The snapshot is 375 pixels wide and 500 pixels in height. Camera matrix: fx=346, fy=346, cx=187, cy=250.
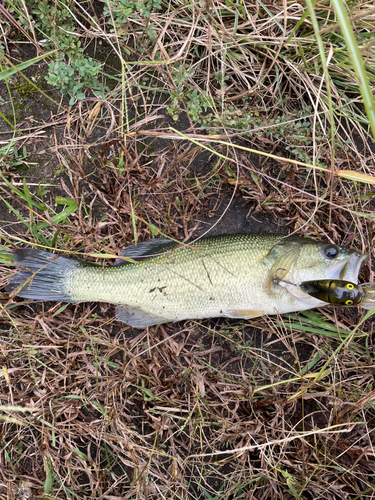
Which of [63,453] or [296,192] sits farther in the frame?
[296,192]

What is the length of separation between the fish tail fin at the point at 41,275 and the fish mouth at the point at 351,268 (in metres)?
→ 2.41

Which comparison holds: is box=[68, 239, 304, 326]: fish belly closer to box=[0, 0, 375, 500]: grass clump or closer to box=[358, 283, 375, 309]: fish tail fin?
box=[0, 0, 375, 500]: grass clump

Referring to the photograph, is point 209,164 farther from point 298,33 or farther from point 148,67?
point 298,33

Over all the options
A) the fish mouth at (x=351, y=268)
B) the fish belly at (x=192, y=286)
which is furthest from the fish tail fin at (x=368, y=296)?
the fish belly at (x=192, y=286)

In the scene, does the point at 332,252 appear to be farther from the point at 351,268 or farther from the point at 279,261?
the point at 279,261

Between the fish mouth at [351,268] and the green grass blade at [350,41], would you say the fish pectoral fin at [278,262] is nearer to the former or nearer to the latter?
the fish mouth at [351,268]

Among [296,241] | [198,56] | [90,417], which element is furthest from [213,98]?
[90,417]

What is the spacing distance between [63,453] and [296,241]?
116 inches

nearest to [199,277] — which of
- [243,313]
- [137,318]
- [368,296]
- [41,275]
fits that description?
[243,313]

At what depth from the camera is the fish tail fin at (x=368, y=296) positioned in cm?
328

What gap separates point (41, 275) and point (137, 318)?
0.99 metres

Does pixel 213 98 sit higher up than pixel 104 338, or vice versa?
pixel 213 98

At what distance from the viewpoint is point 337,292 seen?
2.92 metres

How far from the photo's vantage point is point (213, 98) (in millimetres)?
3475
